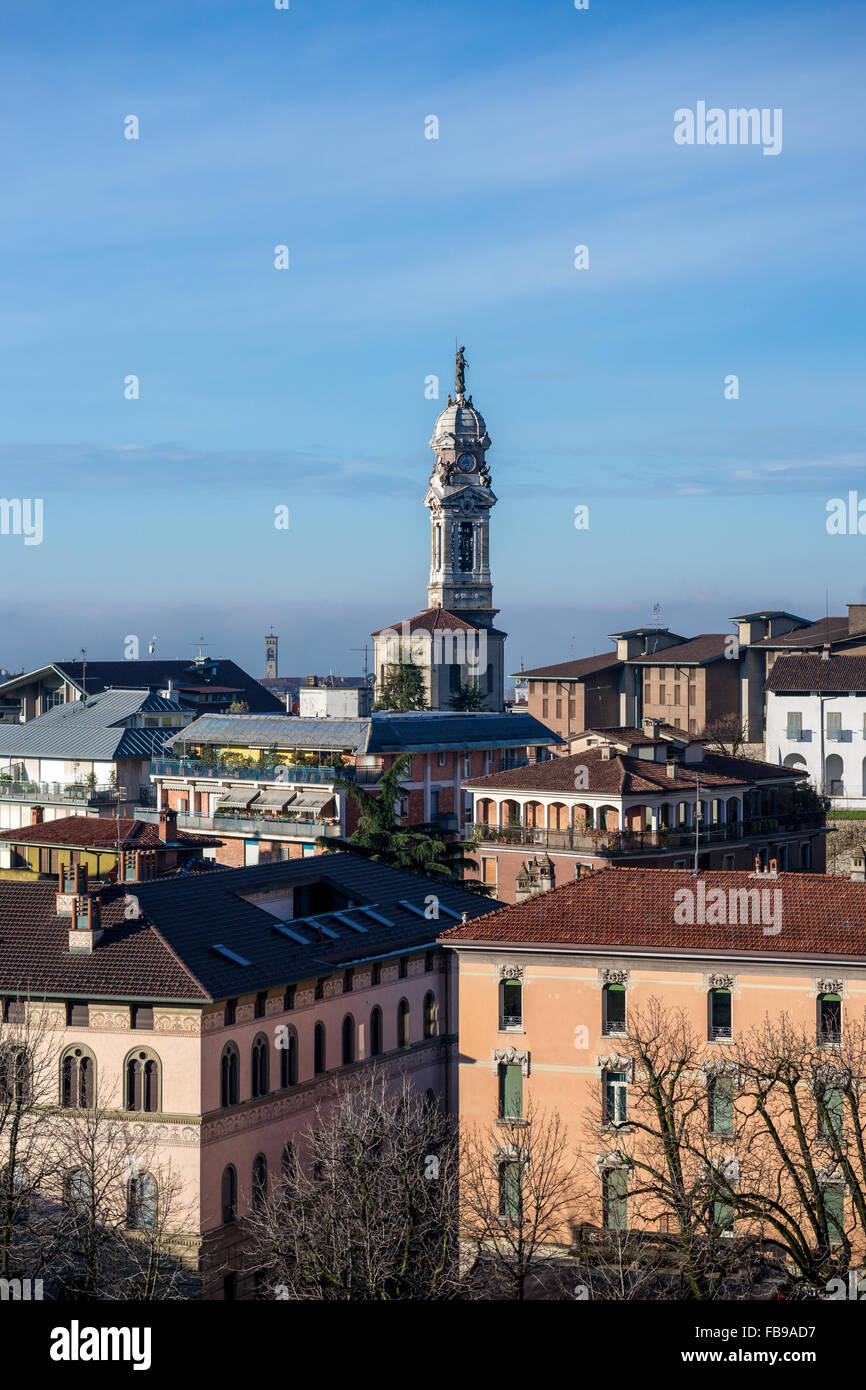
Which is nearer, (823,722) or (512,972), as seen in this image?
(512,972)

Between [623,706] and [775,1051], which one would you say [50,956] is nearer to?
[775,1051]

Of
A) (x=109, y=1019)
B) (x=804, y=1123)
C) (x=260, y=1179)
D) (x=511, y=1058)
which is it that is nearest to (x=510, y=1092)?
(x=511, y=1058)

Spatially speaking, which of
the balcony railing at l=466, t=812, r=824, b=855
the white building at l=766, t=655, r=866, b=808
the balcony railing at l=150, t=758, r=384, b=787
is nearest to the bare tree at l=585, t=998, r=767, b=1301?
the balcony railing at l=466, t=812, r=824, b=855

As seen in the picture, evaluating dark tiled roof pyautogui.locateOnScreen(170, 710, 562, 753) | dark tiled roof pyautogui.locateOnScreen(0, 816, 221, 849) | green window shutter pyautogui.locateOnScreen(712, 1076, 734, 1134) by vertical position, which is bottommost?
green window shutter pyautogui.locateOnScreen(712, 1076, 734, 1134)

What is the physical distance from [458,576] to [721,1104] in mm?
133484

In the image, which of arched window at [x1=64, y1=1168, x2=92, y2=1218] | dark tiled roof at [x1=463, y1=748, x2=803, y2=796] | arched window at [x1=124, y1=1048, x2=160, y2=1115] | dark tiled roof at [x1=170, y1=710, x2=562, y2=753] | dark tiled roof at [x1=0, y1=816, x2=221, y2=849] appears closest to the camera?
arched window at [x1=64, y1=1168, x2=92, y2=1218]

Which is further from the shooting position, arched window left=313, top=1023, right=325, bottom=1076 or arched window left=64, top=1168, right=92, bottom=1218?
arched window left=313, top=1023, right=325, bottom=1076

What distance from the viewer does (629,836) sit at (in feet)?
231

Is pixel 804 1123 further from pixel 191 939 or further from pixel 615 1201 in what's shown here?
pixel 191 939

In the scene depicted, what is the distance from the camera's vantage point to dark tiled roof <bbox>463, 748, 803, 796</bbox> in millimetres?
71625

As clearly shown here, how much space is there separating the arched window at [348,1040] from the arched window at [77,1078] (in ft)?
26.8

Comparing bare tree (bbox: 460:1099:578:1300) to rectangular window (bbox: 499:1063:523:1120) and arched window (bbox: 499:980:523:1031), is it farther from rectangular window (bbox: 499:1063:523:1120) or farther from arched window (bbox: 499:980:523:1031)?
arched window (bbox: 499:980:523:1031)

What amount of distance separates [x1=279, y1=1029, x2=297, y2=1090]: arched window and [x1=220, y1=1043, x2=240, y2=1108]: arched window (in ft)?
7.39
